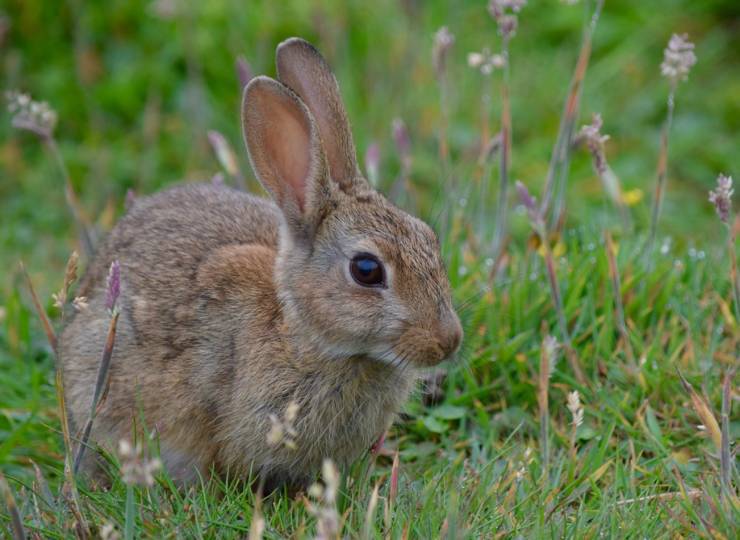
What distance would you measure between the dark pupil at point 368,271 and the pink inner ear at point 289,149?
1.23 ft

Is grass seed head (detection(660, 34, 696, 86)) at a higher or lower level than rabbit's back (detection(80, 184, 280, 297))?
higher

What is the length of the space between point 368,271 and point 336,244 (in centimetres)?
21

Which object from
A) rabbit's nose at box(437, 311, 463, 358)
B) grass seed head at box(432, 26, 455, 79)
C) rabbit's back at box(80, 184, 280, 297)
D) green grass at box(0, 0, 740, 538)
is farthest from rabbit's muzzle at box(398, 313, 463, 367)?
grass seed head at box(432, 26, 455, 79)

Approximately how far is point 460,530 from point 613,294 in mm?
1815

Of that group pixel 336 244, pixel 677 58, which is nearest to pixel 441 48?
pixel 677 58

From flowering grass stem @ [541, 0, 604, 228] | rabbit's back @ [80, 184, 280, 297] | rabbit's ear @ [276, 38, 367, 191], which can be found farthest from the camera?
flowering grass stem @ [541, 0, 604, 228]

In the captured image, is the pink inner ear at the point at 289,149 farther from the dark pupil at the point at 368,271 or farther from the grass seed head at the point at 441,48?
the grass seed head at the point at 441,48

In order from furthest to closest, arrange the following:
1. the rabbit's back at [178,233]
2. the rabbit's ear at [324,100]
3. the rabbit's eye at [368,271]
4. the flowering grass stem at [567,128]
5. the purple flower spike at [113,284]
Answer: the flowering grass stem at [567,128]
the rabbit's back at [178,233]
the rabbit's ear at [324,100]
the rabbit's eye at [368,271]
the purple flower spike at [113,284]

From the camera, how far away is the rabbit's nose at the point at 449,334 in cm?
344

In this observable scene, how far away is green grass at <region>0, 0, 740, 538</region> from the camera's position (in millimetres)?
3377

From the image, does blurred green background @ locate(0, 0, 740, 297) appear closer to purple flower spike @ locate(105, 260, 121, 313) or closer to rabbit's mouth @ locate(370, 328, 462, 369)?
rabbit's mouth @ locate(370, 328, 462, 369)

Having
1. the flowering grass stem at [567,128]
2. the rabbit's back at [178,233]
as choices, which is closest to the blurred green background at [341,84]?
the flowering grass stem at [567,128]

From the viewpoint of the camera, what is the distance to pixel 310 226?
12.3 ft

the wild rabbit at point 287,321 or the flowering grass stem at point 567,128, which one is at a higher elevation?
the flowering grass stem at point 567,128
